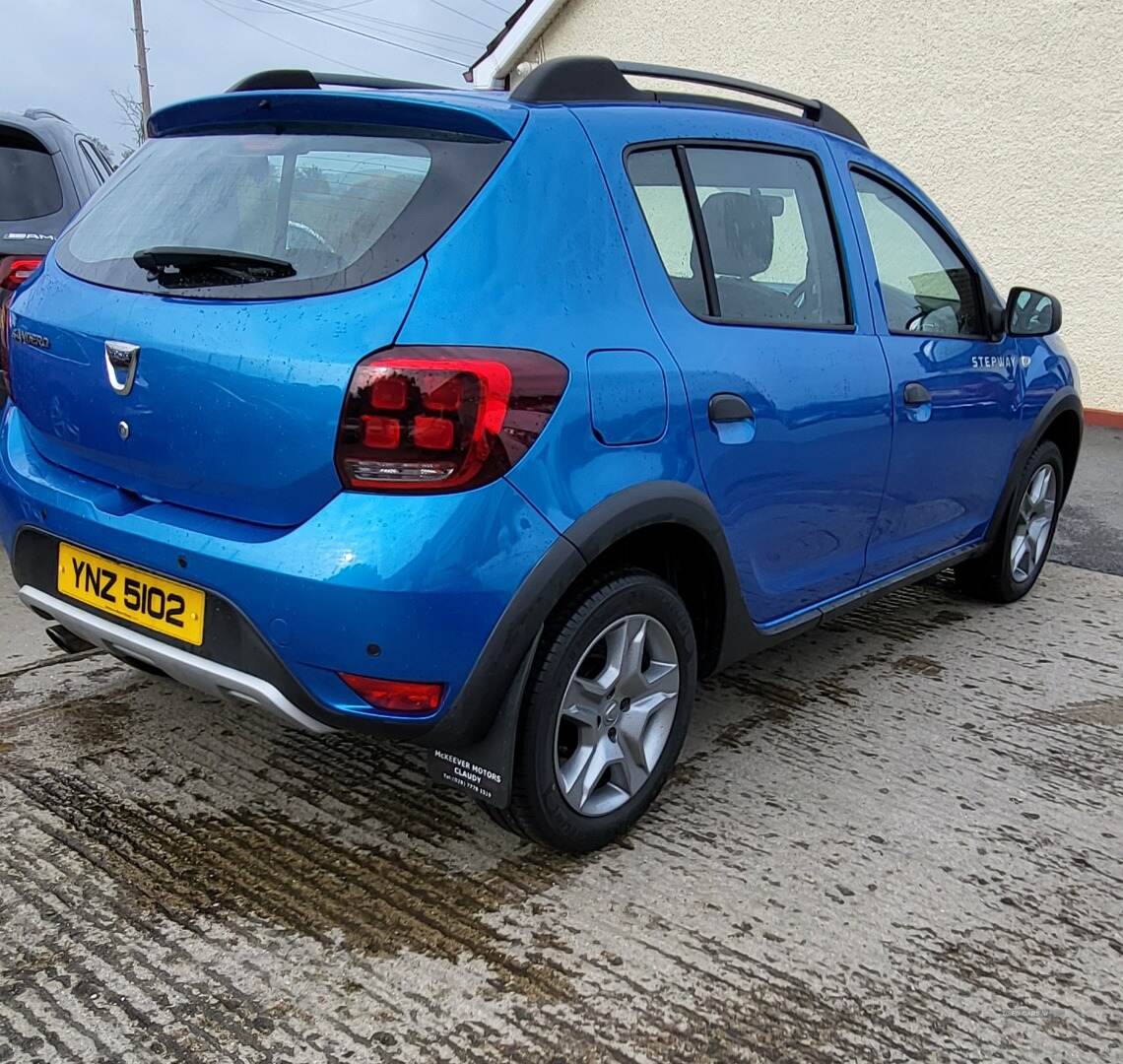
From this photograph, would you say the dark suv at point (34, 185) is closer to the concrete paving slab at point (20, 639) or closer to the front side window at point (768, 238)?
the concrete paving slab at point (20, 639)

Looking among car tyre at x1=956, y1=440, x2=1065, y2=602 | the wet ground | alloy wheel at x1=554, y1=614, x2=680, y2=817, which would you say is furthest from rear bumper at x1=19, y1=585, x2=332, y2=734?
car tyre at x1=956, y1=440, x2=1065, y2=602

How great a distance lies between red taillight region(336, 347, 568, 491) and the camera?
202 centimetres

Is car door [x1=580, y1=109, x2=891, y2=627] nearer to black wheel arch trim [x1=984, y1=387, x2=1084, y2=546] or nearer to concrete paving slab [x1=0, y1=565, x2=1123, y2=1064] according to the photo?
concrete paving slab [x1=0, y1=565, x2=1123, y2=1064]

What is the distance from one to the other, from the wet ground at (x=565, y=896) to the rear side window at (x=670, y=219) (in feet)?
4.37

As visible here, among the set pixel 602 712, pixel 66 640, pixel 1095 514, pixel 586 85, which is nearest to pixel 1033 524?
pixel 1095 514

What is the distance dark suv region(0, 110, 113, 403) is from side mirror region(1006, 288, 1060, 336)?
158 inches

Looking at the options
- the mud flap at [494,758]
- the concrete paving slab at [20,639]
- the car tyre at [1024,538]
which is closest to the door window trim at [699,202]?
the mud flap at [494,758]

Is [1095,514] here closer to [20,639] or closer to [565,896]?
[565,896]

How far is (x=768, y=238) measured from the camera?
3080 mm

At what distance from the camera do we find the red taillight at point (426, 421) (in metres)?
2.02

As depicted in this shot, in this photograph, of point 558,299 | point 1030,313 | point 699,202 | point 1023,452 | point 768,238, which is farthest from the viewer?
point 1023,452

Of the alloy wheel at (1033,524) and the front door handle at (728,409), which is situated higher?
the front door handle at (728,409)

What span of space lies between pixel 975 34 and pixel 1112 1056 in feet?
29.3

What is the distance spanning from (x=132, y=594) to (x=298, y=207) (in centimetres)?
91
